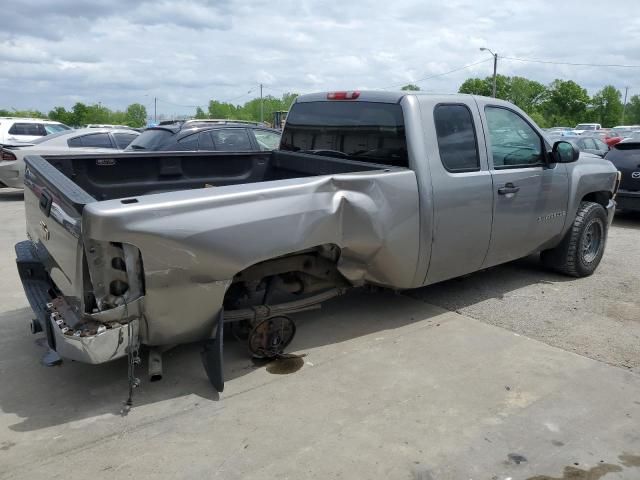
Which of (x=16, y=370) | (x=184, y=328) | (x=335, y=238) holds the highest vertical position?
(x=335, y=238)

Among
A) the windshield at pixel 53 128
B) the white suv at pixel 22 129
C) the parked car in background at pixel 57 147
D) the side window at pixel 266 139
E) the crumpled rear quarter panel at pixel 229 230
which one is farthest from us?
the windshield at pixel 53 128

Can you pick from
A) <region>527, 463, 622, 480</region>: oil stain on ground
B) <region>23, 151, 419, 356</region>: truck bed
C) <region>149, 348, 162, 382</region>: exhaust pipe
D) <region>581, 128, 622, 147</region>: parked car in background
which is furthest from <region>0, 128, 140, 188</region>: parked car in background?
<region>581, 128, 622, 147</region>: parked car in background

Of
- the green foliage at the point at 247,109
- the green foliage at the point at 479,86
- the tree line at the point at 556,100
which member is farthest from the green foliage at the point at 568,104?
the green foliage at the point at 247,109

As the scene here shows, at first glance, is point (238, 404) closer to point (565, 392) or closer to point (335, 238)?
point (335, 238)

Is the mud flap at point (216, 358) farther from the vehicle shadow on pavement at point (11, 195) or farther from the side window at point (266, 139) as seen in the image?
the vehicle shadow on pavement at point (11, 195)

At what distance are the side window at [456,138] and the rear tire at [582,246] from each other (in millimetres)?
1874

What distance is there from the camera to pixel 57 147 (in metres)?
11.8

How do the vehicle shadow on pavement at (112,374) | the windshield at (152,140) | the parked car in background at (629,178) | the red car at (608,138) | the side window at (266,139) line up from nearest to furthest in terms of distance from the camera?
the vehicle shadow on pavement at (112,374) < the windshield at (152,140) < the parked car in background at (629,178) < the side window at (266,139) < the red car at (608,138)

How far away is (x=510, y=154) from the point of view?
510 cm

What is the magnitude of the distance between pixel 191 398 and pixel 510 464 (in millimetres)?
1956

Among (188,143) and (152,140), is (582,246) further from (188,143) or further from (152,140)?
(152,140)

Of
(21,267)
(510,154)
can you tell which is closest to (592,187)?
(510,154)

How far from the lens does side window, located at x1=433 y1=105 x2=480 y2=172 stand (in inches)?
177

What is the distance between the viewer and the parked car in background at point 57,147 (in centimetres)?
1155
